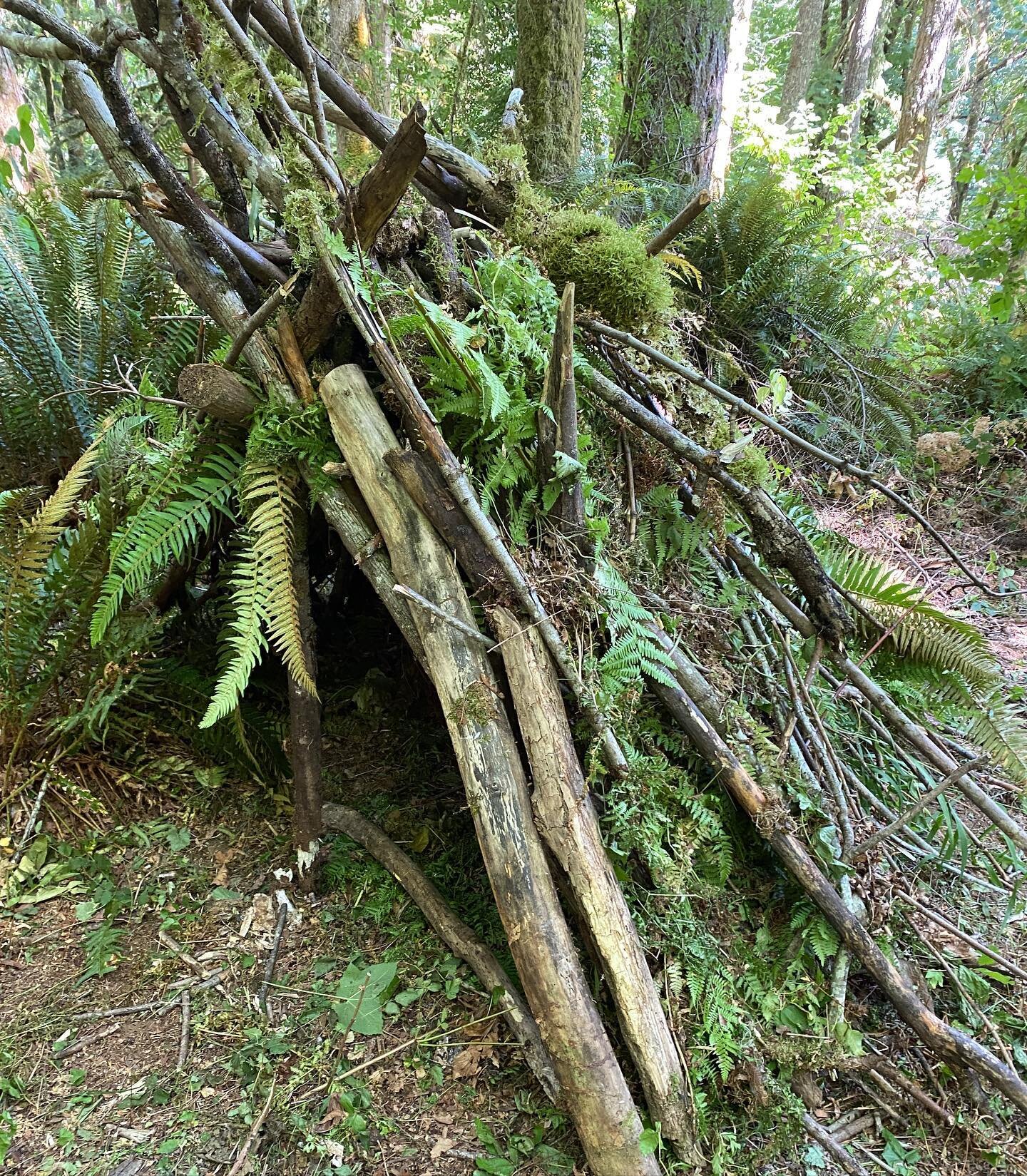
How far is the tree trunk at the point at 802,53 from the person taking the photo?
12.6m

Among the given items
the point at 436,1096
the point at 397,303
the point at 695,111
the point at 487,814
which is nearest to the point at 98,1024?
the point at 436,1096

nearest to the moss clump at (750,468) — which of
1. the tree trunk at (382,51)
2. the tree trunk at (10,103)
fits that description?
the tree trunk at (382,51)

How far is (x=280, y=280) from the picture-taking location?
256 centimetres

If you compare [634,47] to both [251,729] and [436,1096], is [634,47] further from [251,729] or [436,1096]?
[436,1096]

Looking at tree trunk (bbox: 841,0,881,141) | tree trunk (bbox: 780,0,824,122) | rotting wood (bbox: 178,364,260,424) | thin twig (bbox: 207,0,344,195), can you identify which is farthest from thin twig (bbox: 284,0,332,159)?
tree trunk (bbox: 780,0,824,122)

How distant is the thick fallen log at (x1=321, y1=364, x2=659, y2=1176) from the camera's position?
175 cm

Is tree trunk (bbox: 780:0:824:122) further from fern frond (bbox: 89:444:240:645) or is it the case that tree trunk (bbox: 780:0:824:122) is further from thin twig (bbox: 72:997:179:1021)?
thin twig (bbox: 72:997:179:1021)

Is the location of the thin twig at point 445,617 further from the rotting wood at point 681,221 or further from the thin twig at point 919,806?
the rotting wood at point 681,221

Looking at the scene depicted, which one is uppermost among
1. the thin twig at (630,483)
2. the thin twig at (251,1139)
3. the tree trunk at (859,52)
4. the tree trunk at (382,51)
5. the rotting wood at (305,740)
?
the tree trunk at (859,52)

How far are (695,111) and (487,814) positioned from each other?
5.60m

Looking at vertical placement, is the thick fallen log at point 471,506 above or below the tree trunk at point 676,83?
below

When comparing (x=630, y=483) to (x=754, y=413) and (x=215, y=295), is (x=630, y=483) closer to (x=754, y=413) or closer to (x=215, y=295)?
(x=754, y=413)

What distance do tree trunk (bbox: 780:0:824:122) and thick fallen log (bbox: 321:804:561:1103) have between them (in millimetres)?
14919

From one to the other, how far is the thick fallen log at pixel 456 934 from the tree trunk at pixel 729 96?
3455mm
